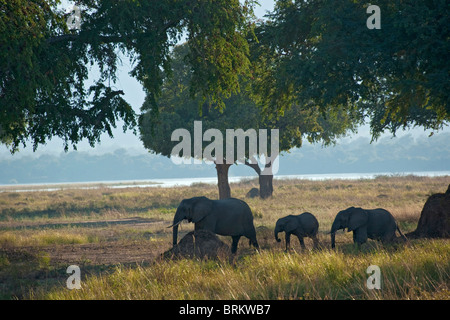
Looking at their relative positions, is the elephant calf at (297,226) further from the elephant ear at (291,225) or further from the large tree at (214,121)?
the large tree at (214,121)

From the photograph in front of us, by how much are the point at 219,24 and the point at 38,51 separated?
565 cm

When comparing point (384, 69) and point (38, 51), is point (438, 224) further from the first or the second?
point (38, 51)

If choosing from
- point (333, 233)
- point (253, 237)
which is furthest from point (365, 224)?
point (253, 237)

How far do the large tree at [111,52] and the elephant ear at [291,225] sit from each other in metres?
5.16

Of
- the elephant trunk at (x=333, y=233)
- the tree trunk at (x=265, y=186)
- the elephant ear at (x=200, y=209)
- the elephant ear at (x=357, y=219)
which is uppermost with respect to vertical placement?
the elephant ear at (x=200, y=209)

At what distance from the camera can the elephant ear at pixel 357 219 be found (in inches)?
609

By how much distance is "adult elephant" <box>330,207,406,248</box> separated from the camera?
15.5 m

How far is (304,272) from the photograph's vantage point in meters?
10.2

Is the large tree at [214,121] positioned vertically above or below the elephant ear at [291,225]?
above

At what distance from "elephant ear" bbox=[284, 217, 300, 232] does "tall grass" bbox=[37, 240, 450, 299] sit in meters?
4.55

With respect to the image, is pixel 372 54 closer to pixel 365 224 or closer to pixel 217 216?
pixel 365 224
